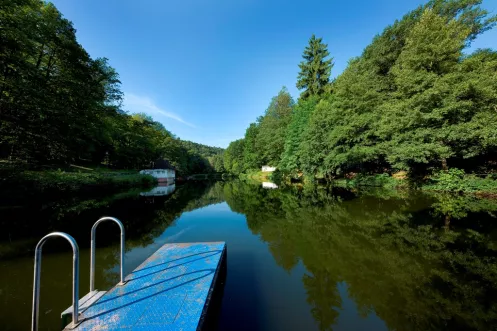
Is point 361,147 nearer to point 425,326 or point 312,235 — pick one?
point 312,235

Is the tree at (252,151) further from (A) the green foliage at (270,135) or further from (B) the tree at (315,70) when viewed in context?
(B) the tree at (315,70)

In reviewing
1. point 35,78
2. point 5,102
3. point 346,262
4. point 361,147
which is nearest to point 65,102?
point 35,78

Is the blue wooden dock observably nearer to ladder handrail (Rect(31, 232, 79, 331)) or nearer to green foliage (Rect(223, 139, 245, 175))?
ladder handrail (Rect(31, 232, 79, 331))

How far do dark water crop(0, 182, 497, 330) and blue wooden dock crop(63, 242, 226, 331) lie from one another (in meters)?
0.62

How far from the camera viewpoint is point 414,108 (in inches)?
659

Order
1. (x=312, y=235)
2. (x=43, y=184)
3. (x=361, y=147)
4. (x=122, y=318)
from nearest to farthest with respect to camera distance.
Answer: (x=122, y=318), (x=312, y=235), (x=43, y=184), (x=361, y=147)

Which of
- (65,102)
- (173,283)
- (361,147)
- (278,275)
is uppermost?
(65,102)

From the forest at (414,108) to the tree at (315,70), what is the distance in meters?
5.62

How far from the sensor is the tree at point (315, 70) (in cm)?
4016

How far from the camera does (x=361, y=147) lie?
73.0ft

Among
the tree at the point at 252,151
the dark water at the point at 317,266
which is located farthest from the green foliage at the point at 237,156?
the dark water at the point at 317,266

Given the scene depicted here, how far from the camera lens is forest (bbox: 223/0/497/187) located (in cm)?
1539

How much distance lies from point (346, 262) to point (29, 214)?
45.3ft

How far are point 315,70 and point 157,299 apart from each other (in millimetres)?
44426
